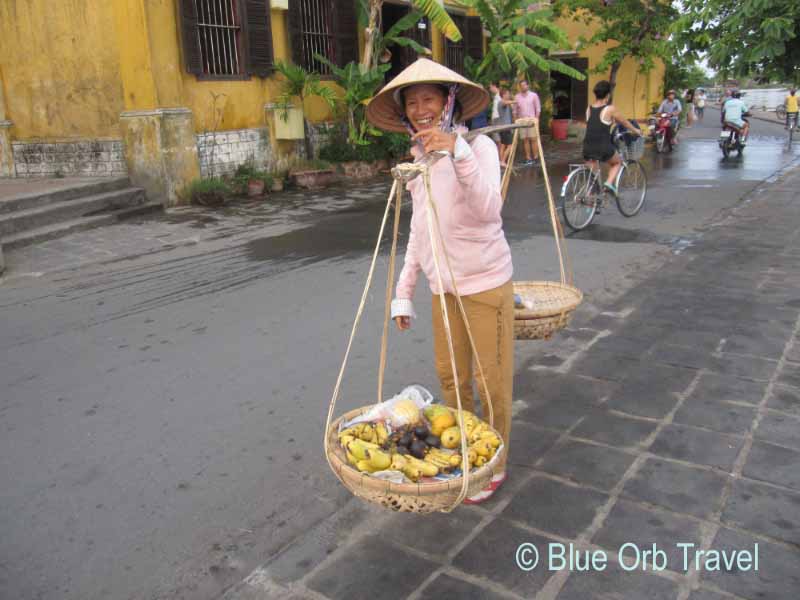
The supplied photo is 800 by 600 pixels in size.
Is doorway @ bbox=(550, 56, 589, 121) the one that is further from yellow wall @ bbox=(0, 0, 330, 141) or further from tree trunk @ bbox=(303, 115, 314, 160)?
yellow wall @ bbox=(0, 0, 330, 141)

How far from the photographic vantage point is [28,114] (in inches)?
464

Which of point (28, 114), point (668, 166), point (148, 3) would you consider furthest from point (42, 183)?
point (668, 166)

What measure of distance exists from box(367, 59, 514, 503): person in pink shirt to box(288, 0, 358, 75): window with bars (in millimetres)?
11501

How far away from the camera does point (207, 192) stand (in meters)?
11.2

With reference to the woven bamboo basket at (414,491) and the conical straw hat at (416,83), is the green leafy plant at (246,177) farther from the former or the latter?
the woven bamboo basket at (414,491)

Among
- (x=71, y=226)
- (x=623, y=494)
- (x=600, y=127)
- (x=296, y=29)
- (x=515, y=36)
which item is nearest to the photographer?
(x=623, y=494)

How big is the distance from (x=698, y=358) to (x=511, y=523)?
7.64ft

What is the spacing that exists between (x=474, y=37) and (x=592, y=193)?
12343 mm

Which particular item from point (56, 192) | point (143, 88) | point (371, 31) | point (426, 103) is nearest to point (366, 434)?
point (426, 103)

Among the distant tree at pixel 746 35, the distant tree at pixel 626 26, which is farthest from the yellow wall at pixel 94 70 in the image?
the distant tree at pixel 626 26

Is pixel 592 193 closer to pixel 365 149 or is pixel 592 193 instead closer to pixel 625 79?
pixel 365 149

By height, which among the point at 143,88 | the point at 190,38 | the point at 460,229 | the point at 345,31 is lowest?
the point at 460,229

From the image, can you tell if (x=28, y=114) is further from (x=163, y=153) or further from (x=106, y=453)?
(x=106, y=453)

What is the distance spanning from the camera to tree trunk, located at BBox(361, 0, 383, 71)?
13820 mm
